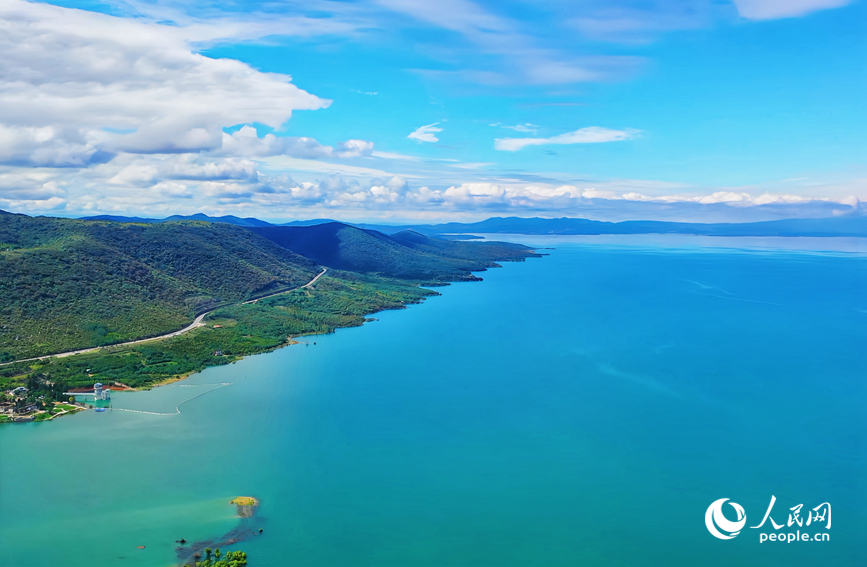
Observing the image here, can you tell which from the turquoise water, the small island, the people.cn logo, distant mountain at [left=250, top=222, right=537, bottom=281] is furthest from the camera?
distant mountain at [left=250, top=222, right=537, bottom=281]

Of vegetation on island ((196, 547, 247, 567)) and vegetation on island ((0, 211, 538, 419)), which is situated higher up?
vegetation on island ((0, 211, 538, 419))

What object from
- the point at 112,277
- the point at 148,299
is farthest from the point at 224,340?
the point at 112,277

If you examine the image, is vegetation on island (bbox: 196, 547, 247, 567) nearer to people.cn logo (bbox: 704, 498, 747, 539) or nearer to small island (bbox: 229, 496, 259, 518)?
small island (bbox: 229, 496, 259, 518)

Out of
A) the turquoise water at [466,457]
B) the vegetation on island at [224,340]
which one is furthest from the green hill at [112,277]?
the turquoise water at [466,457]

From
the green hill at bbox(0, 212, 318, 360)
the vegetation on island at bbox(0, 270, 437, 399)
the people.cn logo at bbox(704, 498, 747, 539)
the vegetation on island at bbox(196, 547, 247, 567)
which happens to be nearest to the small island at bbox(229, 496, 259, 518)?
the vegetation on island at bbox(196, 547, 247, 567)

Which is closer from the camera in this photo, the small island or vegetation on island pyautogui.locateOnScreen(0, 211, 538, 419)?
the small island

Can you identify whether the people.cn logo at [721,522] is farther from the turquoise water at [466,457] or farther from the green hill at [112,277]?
the green hill at [112,277]

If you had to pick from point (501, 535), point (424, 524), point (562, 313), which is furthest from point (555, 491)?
point (562, 313)
